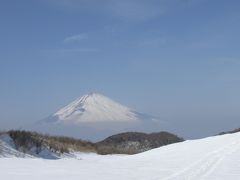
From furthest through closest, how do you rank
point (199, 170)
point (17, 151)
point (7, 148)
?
point (17, 151), point (7, 148), point (199, 170)

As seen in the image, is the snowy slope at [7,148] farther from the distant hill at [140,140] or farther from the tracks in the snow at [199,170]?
the distant hill at [140,140]

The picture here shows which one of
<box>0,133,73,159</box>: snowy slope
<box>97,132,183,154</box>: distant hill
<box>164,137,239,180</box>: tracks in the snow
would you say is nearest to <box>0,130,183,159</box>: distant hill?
<box>0,133,73,159</box>: snowy slope

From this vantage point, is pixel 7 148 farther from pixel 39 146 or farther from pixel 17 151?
pixel 39 146

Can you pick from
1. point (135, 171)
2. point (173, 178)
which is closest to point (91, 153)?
point (135, 171)

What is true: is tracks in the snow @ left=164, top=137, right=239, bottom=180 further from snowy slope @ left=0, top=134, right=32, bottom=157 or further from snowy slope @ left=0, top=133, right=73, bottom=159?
snowy slope @ left=0, top=133, right=73, bottom=159

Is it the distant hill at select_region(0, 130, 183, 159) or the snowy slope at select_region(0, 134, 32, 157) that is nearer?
the snowy slope at select_region(0, 134, 32, 157)

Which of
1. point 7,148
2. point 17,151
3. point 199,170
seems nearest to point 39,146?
point 17,151

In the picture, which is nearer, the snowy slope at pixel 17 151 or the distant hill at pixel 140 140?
the snowy slope at pixel 17 151

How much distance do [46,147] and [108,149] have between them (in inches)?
351

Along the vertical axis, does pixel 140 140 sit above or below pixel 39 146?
above

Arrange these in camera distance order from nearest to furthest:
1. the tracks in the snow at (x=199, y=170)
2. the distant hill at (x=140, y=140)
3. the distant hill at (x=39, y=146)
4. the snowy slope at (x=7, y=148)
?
the tracks in the snow at (x=199, y=170), the snowy slope at (x=7, y=148), the distant hill at (x=39, y=146), the distant hill at (x=140, y=140)

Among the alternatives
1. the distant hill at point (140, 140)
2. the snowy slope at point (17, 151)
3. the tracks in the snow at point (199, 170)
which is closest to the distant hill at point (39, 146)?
the snowy slope at point (17, 151)

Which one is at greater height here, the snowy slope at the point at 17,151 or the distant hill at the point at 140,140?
the distant hill at the point at 140,140

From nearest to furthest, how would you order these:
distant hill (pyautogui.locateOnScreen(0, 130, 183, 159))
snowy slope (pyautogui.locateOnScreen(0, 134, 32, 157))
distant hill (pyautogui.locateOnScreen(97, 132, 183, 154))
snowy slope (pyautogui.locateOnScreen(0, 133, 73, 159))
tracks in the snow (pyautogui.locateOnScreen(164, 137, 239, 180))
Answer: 1. tracks in the snow (pyautogui.locateOnScreen(164, 137, 239, 180))
2. snowy slope (pyautogui.locateOnScreen(0, 134, 32, 157))
3. snowy slope (pyautogui.locateOnScreen(0, 133, 73, 159))
4. distant hill (pyautogui.locateOnScreen(0, 130, 183, 159))
5. distant hill (pyautogui.locateOnScreen(97, 132, 183, 154))
